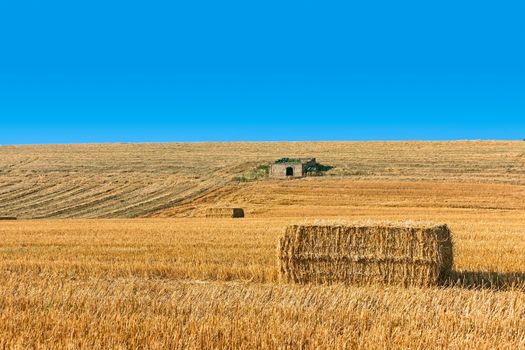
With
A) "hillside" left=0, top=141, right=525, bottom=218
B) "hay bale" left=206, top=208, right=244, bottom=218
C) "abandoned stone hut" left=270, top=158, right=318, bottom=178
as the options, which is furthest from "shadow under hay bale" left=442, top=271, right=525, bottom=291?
"abandoned stone hut" left=270, top=158, right=318, bottom=178

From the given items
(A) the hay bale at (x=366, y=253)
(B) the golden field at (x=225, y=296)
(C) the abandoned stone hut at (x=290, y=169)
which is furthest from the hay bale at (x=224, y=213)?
(A) the hay bale at (x=366, y=253)

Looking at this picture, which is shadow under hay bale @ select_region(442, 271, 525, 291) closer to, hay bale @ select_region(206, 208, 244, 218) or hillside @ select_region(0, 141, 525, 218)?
hay bale @ select_region(206, 208, 244, 218)

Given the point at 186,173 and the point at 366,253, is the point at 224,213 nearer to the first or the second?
the point at 366,253

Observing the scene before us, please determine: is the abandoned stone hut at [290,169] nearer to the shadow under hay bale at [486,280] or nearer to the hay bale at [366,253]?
the shadow under hay bale at [486,280]

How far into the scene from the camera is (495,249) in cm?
1352

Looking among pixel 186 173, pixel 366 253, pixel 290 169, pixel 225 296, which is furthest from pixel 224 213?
pixel 186 173

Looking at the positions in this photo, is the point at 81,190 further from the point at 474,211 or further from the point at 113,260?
the point at 113,260

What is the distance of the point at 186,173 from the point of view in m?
51.9

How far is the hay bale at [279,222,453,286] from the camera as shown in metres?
9.38

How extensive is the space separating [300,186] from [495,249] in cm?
2769

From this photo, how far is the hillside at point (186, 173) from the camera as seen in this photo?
1564 inches

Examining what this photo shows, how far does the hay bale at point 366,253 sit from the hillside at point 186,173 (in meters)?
25.1

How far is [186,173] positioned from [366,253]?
43.0 m

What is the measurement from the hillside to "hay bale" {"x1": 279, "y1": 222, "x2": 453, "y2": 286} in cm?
2514
